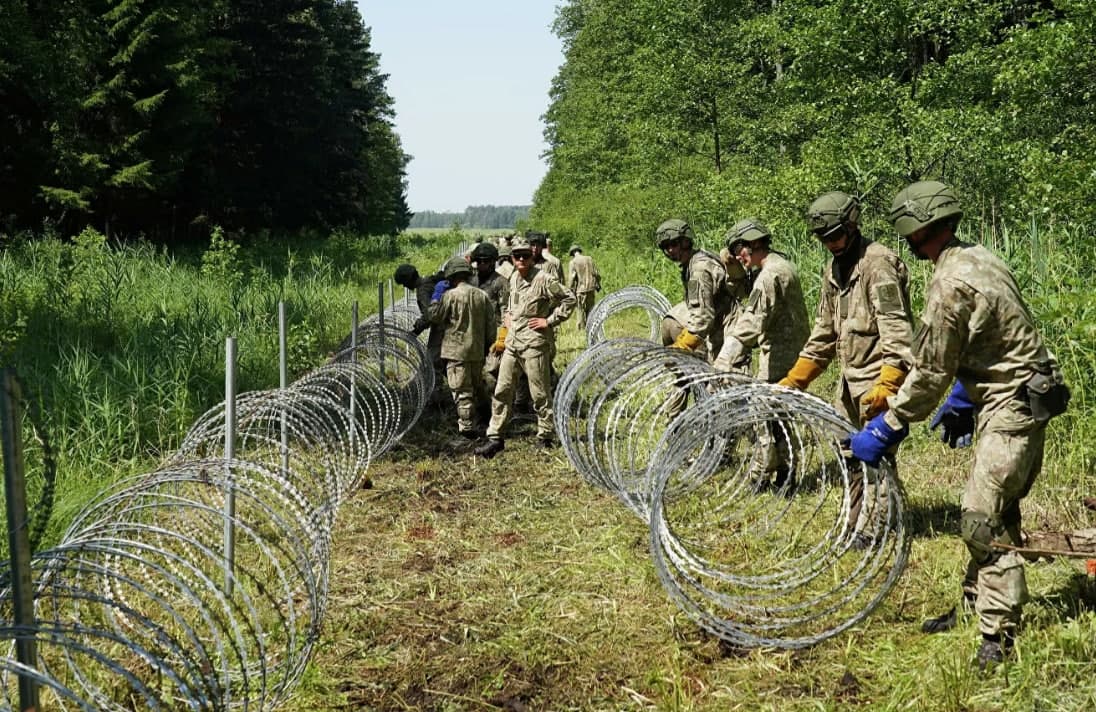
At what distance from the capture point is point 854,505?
5.91 m

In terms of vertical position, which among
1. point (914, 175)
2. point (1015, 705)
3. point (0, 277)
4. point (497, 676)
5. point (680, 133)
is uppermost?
point (680, 133)

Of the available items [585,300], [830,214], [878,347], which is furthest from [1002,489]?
[585,300]

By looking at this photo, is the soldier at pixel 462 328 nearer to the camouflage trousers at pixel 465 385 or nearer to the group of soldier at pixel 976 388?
the camouflage trousers at pixel 465 385

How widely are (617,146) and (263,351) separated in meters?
28.2

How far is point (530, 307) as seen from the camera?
879cm

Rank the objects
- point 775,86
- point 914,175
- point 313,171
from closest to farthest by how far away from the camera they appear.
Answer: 1. point 914,175
2. point 775,86
3. point 313,171

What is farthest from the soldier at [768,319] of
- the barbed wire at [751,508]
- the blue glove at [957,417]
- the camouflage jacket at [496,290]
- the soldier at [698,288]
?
the camouflage jacket at [496,290]

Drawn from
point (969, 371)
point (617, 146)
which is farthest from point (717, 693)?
point (617, 146)

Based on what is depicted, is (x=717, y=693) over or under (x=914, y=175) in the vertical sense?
under

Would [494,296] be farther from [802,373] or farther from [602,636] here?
[602,636]

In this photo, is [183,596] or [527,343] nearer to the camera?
[183,596]

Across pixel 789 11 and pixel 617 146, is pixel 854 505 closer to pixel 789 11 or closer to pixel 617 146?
pixel 789 11

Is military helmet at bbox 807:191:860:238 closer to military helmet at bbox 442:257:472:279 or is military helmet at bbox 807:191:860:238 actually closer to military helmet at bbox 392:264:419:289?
military helmet at bbox 442:257:472:279

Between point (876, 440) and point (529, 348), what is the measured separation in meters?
4.97
